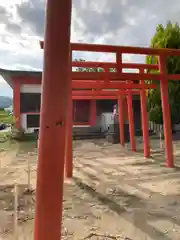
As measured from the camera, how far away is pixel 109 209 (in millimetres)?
3979

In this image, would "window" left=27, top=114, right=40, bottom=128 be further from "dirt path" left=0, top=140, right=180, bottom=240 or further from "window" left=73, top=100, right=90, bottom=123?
"dirt path" left=0, top=140, right=180, bottom=240

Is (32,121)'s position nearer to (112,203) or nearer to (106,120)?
(106,120)

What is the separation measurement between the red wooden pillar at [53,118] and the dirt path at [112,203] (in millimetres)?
1067

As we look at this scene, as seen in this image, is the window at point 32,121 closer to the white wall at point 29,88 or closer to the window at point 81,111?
the white wall at point 29,88

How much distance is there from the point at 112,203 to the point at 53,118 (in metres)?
2.62

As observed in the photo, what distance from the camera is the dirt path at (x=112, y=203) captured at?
3.20 metres

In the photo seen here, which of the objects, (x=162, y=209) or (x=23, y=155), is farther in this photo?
(x=23, y=155)

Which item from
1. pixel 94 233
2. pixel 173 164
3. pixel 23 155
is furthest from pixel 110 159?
pixel 94 233

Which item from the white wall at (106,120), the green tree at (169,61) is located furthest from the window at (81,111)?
the green tree at (169,61)

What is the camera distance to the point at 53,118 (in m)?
2.16

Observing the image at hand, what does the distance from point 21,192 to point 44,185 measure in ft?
9.85

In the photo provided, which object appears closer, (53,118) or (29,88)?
(53,118)

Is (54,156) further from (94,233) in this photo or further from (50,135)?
(94,233)

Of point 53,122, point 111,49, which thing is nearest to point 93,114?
point 111,49
